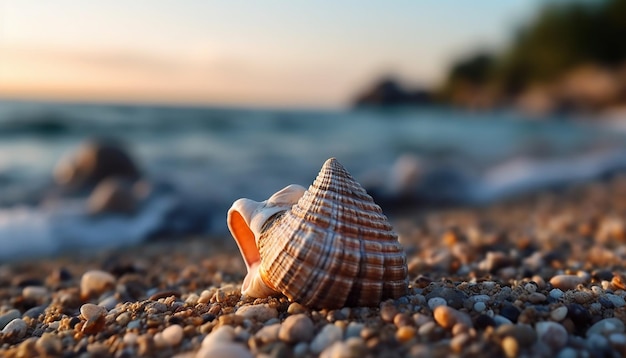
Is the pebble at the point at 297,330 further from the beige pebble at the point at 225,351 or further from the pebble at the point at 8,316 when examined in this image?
the pebble at the point at 8,316

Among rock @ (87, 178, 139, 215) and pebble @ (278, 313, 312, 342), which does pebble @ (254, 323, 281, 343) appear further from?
rock @ (87, 178, 139, 215)

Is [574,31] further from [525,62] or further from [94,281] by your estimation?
[94,281]

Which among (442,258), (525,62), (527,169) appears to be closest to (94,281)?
(442,258)

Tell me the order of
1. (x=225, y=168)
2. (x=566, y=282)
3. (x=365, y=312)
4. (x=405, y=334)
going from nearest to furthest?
(x=405, y=334) < (x=365, y=312) < (x=566, y=282) < (x=225, y=168)

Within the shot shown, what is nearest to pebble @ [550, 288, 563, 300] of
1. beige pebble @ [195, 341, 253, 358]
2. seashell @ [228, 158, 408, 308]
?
seashell @ [228, 158, 408, 308]

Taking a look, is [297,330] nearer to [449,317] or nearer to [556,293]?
[449,317]

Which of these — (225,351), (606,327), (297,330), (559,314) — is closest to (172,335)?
(225,351)
